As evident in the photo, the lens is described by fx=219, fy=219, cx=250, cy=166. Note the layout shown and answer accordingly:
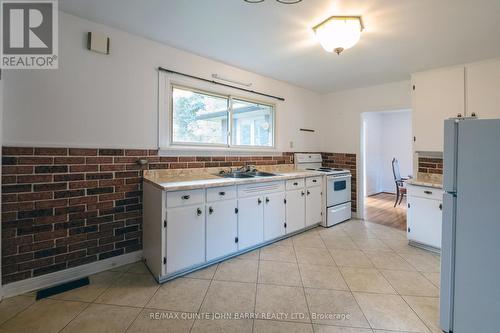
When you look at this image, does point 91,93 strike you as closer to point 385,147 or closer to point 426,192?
point 426,192

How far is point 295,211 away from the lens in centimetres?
311

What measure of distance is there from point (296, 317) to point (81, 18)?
10.2 ft

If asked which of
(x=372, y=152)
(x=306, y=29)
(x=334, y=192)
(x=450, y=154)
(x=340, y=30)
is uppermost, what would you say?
(x=306, y=29)

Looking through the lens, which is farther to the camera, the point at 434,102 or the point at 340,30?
the point at 434,102

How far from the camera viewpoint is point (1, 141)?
170cm

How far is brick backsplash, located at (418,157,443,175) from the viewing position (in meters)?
3.16

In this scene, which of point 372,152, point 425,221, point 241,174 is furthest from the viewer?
point 372,152

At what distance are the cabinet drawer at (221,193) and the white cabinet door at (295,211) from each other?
94 centimetres

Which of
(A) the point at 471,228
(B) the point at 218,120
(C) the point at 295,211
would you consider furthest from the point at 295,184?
(A) the point at 471,228

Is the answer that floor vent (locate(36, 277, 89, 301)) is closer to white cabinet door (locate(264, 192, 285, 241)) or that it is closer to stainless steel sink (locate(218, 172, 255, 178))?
stainless steel sink (locate(218, 172, 255, 178))

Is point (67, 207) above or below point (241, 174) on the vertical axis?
below

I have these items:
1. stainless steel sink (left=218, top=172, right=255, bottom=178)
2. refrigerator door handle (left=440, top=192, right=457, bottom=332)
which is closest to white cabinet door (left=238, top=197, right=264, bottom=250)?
stainless steel sink (left=218, top=172, right=255, bottom=178)

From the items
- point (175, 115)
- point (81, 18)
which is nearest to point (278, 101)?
point (175, 115)

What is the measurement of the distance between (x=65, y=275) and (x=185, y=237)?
1093 millimetres
